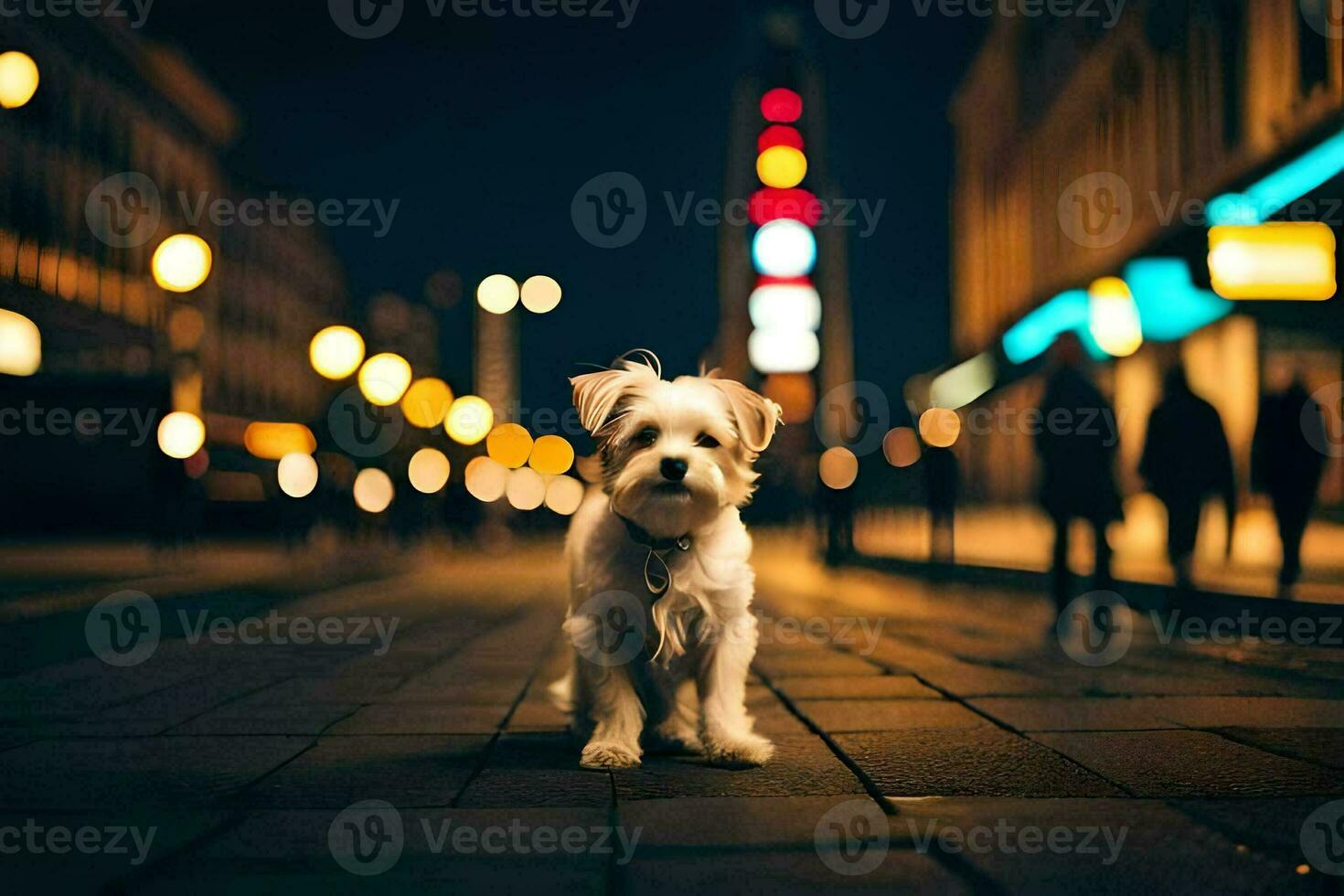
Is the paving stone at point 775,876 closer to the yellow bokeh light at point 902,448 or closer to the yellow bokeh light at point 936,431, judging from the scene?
the yellow bokeh light at point 936,431

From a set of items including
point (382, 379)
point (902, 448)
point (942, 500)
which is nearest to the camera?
point (942, 500)

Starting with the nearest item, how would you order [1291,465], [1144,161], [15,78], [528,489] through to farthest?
[1291,465], [15,78], [1144,161], [528,489]

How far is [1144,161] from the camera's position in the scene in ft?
113

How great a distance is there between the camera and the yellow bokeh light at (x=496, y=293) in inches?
699

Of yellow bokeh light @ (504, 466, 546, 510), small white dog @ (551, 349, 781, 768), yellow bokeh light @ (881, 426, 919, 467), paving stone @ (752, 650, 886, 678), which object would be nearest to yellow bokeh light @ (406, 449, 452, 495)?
yellow bokeh light @ (881, 426, 919, 467)

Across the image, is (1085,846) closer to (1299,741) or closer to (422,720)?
(1299,741)

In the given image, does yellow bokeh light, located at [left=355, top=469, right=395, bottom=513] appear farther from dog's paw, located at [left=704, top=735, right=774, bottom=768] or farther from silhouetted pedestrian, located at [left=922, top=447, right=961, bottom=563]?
dog's paw, located at [left=704, top=735, right=774, bottom=768]

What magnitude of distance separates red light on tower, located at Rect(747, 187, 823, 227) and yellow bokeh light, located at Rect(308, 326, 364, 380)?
103ft

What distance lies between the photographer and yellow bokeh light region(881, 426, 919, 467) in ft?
63.0

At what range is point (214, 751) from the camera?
4.42m

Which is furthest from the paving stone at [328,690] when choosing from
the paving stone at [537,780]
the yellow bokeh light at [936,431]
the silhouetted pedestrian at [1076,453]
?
the yellow bokeh light at [936,431]

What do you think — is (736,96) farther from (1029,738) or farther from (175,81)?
(1029,738)

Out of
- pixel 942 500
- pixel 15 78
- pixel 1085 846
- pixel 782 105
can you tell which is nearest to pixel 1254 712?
pixel 1085 846

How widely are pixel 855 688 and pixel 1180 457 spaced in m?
4.96
